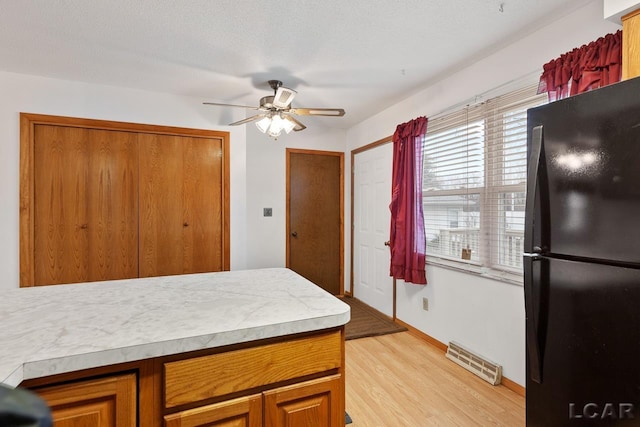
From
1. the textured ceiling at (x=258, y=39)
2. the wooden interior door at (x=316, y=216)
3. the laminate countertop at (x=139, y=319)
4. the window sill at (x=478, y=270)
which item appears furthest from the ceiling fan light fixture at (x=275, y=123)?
the window sill at (x=478, y=270)

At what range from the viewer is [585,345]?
114 centimetres

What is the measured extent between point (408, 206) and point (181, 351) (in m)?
2.49

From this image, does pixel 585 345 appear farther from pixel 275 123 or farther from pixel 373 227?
pixel 373 227

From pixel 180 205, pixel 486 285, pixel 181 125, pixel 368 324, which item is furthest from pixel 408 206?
pixel 181 125

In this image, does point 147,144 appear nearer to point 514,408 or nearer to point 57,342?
point 57,342

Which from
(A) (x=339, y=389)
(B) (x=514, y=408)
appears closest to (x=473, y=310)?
(B) (x=514, y=408)

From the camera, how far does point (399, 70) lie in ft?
8.57

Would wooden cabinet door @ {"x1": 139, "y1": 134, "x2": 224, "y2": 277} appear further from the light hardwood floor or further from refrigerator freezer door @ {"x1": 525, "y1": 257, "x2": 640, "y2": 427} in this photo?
refrigerator freezer door @ {"x1": 525, "y1": 257, "x2": 640, "y2": 427}

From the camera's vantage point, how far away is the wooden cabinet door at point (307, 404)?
3.19ft

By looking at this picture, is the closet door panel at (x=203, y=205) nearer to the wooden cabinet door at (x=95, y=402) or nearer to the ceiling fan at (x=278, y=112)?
the ceiling fan at (x=278, y=112)

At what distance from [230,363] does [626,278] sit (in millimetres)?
1239

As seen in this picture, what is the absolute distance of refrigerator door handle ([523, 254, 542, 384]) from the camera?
4.19 ft

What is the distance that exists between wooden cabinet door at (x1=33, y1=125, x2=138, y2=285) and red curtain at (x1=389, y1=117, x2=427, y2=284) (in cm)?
248

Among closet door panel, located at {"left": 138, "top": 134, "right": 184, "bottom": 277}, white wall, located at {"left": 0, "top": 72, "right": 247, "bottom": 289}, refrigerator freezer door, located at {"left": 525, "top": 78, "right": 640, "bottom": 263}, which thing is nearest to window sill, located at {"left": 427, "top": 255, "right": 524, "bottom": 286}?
refrigerator freezer door, located at {"left": 525, "top": 78, "right": 640, "bottom": 263}
